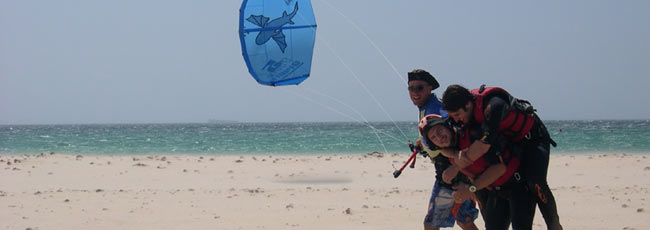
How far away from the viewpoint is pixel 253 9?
6.75 metres

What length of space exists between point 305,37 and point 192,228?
2.64 m

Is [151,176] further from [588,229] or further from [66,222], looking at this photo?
[588,229]

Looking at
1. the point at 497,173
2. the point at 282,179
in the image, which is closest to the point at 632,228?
the point at 497,173

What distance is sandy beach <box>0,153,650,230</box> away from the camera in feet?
24.6

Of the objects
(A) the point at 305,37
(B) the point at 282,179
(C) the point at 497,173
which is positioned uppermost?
(A) the point at 305,37

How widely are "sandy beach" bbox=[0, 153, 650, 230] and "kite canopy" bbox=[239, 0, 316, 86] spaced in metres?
1.87

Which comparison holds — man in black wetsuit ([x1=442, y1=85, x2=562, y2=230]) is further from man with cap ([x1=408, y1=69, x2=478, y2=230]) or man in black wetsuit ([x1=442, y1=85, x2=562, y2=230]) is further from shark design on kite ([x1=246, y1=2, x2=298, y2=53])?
shark design on kite ([x1=246, y1=2, x2=298, y2=53])

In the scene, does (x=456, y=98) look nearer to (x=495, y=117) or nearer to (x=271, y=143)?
(x=495, y=117)

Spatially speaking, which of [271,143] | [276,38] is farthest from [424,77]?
[271,143]

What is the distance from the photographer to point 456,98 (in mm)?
3670

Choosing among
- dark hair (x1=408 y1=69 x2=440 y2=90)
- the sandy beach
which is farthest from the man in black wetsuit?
the sandy beach

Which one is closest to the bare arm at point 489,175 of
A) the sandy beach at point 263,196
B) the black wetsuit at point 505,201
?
the black wetsuit at point 505,201

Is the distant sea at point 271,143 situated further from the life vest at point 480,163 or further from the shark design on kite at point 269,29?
the life vest at point 480,163

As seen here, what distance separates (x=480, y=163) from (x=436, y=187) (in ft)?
2.99
